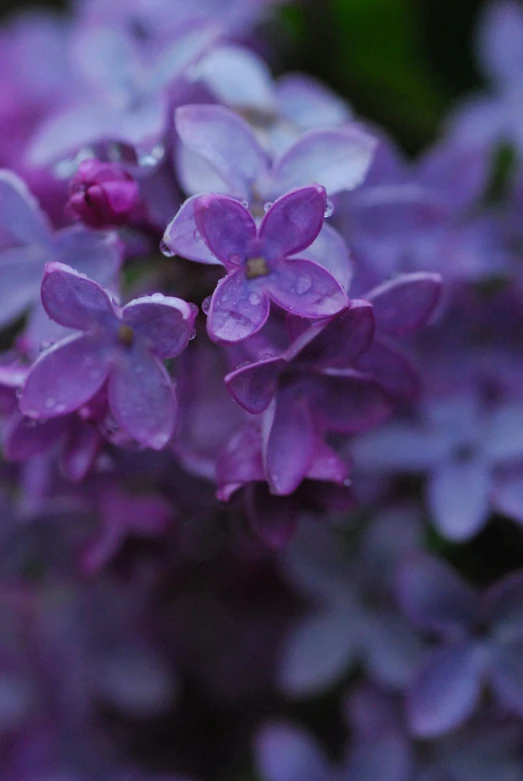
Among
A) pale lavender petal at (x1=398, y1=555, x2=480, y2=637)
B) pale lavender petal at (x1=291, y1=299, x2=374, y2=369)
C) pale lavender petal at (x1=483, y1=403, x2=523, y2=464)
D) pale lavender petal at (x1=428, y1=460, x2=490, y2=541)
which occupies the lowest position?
pale lavender petal at (x1=398, y1=555, x2=480, y2=637)

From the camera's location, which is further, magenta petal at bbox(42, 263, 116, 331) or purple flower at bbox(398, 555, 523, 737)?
purple flower at bbox(398, 555, 523, 737)

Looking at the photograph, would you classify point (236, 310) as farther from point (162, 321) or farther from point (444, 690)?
point (444, 690)

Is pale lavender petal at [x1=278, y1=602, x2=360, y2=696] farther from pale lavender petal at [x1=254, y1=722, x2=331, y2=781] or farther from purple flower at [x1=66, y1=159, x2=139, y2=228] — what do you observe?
purple flower at [x1=66, y1=159, x2=139, y2=228]

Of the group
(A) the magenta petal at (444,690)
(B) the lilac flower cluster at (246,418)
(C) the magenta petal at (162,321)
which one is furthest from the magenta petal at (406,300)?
(A) the magenta petal at (444,690)

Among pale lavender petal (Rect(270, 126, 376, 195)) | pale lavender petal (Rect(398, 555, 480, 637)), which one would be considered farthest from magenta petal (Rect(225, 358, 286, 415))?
pale lavender petal (Rect(398, 555, 480, 637))

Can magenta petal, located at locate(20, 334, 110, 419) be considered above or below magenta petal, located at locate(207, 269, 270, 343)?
below

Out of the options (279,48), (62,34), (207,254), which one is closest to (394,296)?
(207,254)

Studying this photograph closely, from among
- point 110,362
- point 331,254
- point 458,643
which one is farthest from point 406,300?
point 458,643
